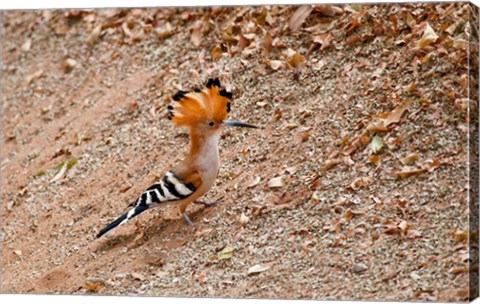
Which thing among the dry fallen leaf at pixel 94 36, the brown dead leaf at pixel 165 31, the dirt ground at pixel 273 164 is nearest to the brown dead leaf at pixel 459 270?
the dirt ground at pixel 273 164

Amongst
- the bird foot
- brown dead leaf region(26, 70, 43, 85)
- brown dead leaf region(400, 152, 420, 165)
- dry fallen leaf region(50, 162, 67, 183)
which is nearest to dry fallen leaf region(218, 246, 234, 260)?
the bird foot

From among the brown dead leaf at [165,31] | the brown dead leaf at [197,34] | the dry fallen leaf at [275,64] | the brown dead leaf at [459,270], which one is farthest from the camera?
the brown dead leaf at [165,31]

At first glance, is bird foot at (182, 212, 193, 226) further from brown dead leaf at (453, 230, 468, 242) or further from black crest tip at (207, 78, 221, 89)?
brown dead leaf at (453, 230, 468, 242)

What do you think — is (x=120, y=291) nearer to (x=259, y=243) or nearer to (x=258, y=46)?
(x=259, y=243)

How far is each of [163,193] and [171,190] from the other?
0.17 ft

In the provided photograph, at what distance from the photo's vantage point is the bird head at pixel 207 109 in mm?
6348

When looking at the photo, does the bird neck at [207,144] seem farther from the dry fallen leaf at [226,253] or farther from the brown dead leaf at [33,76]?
the brown dead leaf at [33,76]

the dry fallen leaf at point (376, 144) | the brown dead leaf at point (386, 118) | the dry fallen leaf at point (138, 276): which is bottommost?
the dry fallen leaf at point (138, 276)

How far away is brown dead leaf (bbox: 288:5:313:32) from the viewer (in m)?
6.51

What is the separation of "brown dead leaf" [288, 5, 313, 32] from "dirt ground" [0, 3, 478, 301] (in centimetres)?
1

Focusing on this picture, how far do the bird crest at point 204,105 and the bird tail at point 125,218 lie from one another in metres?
0.57

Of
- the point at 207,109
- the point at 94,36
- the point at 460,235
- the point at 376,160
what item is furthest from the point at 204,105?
the point at 94,36

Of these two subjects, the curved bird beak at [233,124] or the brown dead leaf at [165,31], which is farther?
the brown dead leaf at [165,31]

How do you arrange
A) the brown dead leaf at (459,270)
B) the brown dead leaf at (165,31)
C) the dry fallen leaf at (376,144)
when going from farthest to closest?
1. the brown dead leaf at (165,31)
2. the dry fallen leaf at (376,144)
3. the brown dead leaf at (459,270)
